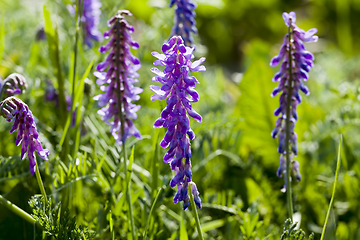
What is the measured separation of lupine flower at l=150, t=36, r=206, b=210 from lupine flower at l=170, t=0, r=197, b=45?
704 mm

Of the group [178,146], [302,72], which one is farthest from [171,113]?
[302,72]

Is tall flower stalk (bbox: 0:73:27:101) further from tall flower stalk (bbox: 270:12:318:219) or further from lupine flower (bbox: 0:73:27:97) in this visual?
tall flower stalk (bbox: 270:12:318:219)

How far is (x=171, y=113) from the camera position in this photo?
1062 millimetres

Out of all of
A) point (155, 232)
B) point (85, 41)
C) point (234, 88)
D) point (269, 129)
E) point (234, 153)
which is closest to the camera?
point (155, 232)

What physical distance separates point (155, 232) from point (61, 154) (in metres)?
0.65

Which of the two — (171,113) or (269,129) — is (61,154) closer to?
(171,113)

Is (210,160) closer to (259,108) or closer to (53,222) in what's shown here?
(259,108)

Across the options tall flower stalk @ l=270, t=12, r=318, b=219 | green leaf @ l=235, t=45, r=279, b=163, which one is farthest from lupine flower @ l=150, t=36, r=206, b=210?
green leaf @ l=235, t=45, r=279, b=163

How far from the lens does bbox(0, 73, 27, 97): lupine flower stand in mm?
1473

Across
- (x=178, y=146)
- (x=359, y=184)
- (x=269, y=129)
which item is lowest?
(x=359, y=184)

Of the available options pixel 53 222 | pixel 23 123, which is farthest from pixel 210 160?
pixel 23 123

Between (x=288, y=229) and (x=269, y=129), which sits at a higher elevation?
(x=269, y=129)

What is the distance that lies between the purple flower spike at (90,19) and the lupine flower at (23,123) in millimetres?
1348

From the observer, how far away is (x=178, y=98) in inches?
42.4
